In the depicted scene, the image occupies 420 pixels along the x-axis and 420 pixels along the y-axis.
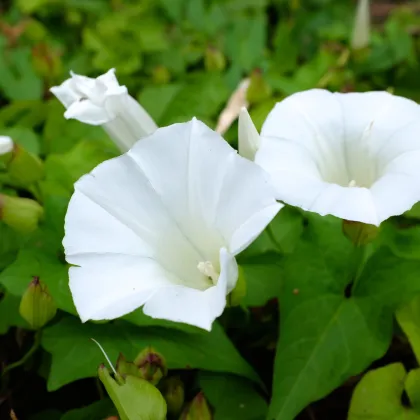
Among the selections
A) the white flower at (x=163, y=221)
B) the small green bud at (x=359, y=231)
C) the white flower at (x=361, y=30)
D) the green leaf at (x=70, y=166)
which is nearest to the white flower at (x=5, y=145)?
the green leaf at (x=70, y=166)

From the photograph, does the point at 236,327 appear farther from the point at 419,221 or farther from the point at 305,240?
the point at 419,221

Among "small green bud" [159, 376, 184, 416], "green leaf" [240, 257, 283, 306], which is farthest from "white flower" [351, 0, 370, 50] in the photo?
"small green bud" [159, 376, 184, 416]

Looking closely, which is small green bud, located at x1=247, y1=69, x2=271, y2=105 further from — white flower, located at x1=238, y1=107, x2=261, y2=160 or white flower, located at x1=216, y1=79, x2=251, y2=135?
white flower, located at x1=238, y1=107, x2=261, y2=160

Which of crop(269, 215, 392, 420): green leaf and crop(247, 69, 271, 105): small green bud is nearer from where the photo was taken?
crop(269, 215, 392, 420): green leaf

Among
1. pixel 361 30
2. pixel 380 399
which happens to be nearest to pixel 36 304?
pixel 380 399

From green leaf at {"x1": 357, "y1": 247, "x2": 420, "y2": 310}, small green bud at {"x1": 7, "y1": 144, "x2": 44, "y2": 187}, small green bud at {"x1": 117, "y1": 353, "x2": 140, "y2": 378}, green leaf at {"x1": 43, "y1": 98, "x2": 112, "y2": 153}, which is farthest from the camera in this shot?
green leaf at {"x1": 43, "y1": 98, "x2": 112, "y2": 153}

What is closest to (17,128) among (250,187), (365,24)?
(250,187)

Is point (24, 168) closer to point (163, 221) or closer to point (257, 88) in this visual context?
point (163, 221)

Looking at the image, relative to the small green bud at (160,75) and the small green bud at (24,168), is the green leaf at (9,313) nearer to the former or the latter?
the small green bud at (24,168)
